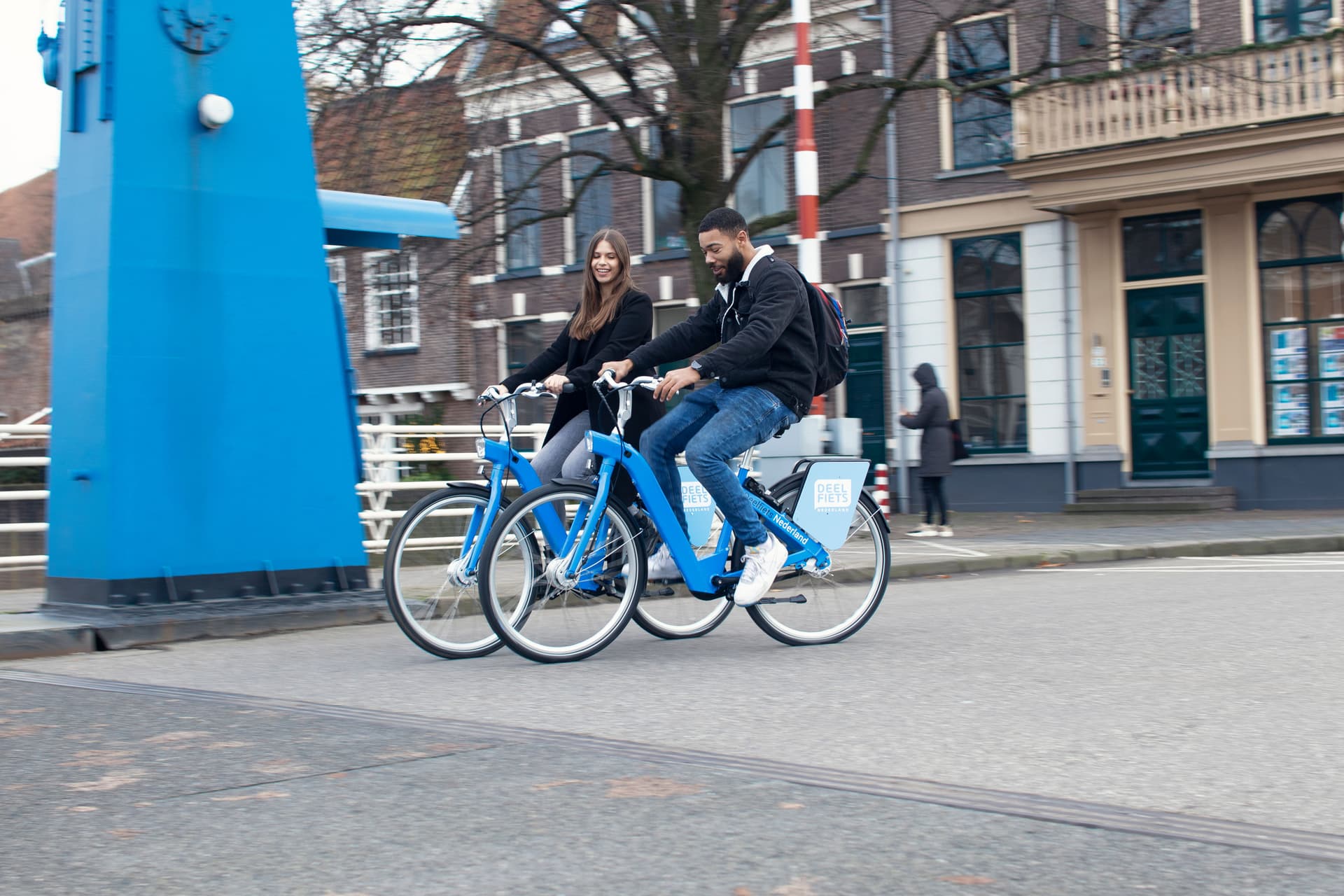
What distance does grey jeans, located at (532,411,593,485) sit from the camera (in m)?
6.60

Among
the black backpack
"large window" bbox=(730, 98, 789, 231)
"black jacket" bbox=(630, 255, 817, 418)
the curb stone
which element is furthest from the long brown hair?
"large window" bbox=(730, 98, 789, 231)

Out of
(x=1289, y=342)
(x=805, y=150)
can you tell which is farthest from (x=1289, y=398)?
(x=805, y=150)

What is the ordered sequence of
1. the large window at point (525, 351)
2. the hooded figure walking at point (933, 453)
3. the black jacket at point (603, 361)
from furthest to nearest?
1. the large window at point (525, 351)
2. the hooded figure walking at point (933, 453)
3. the black jacket at point (603, 361)

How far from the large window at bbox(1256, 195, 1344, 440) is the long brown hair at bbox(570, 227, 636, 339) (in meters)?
14.4

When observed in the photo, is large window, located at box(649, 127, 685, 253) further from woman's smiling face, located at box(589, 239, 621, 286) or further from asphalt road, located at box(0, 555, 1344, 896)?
asphalt road, located at box(0, 555, 1344, 896)

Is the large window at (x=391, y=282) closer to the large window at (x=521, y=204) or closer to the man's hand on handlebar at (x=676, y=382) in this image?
the large window at (x=521, y=204)

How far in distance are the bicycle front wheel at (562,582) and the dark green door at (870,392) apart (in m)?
16.3

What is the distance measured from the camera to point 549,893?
2867 millimetres

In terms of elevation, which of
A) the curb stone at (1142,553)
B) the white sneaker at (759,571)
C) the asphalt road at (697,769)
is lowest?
the asphalt road at (697,769)

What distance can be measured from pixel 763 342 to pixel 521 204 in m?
18.0

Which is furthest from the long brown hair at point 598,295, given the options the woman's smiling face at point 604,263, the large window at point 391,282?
the large window at point 391,282

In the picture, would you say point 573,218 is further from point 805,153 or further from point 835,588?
point 835,588

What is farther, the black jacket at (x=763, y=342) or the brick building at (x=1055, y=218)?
the brick building at (x=1055, y=218)

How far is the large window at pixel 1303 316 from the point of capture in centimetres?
1861
